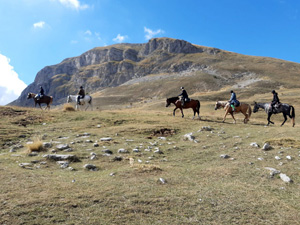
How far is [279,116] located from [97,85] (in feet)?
543

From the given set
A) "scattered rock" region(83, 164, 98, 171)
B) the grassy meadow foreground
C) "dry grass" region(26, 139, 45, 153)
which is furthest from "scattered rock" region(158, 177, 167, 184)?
"dry grass" region(26, 139, 45, 153)

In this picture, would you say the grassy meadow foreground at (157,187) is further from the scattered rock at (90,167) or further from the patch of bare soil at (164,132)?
the patch of bare soil at (164,132)

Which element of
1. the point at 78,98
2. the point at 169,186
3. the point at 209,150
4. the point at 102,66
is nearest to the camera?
the point at 169,186

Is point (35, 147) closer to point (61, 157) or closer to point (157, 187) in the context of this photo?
point (61, 157)

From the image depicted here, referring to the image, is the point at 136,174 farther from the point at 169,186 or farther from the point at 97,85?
the point at 97,85

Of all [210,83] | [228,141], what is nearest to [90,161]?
[228,141]

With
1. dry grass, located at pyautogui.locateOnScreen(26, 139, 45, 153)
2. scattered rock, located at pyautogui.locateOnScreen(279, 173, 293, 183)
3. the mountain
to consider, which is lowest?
scattered rock, located at pyautogui.locateOnScreen(279, 173, 293, 183)

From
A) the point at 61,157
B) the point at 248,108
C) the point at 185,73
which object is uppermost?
the point at 185,73

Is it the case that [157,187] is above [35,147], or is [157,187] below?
below

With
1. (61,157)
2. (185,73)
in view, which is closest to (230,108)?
(61,157)

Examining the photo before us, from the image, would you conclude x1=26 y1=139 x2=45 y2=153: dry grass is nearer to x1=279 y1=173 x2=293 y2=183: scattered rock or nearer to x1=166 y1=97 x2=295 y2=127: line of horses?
x1=279 y1=173 x2=293 y2=183: scattered rock

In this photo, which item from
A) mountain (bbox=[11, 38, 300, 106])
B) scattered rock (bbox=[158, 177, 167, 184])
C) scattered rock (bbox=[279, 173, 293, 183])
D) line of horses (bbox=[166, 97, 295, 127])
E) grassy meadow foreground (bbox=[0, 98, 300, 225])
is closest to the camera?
grassy meadow foreground (bbox=[0, 98, 300, 225])

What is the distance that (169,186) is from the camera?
5.91 meters

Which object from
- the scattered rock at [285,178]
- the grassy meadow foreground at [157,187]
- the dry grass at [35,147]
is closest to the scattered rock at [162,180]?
the grassy meadow foreground at [157,187]
